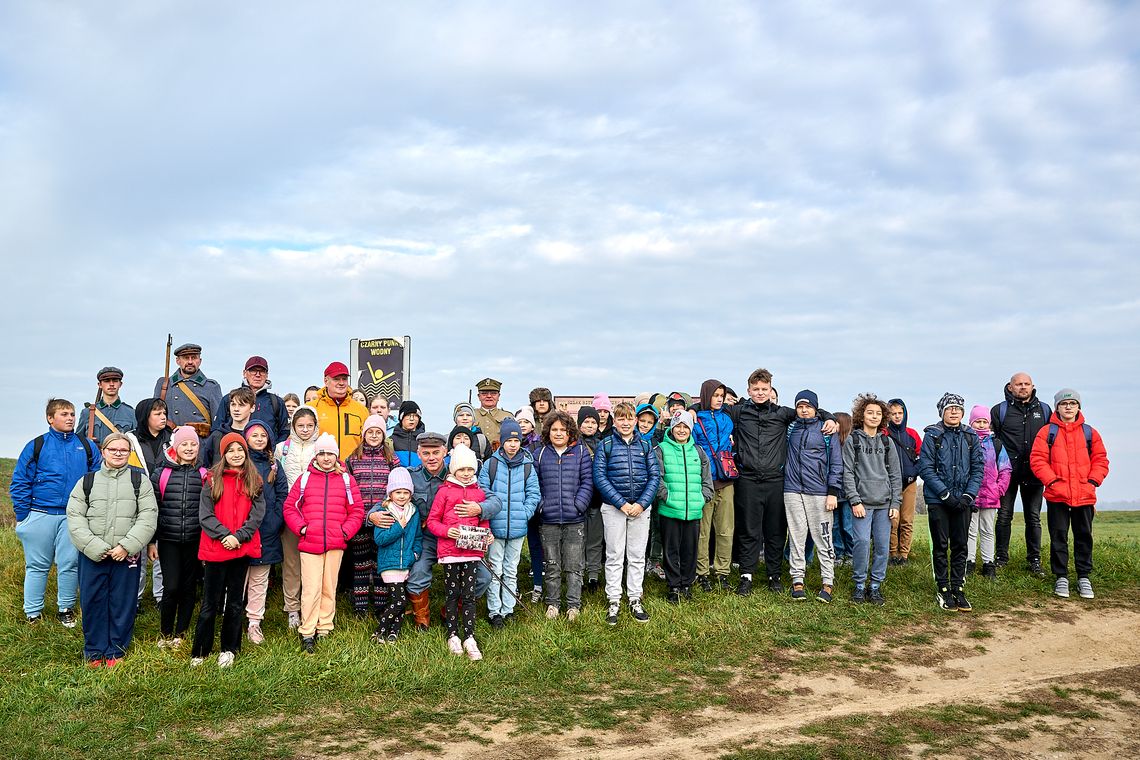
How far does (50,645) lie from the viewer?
7504 mm

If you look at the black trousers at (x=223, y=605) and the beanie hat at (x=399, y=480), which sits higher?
the beanie hat at (x=399, y=480)

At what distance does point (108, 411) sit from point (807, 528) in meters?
7.95

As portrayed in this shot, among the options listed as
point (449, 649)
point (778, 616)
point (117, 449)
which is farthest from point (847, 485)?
point (117, 449)

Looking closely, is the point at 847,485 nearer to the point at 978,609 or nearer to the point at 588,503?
the point at 978,609

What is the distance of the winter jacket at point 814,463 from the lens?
9.12m

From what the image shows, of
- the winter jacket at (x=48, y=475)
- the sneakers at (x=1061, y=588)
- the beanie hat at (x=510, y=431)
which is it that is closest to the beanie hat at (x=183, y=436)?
the winter jacket at (x=48, y=475)

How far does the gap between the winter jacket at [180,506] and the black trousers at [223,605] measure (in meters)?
0.40

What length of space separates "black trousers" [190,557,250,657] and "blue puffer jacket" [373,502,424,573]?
3.96 ft

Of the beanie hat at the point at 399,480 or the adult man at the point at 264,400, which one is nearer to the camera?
the beanie hat at the point at 399,480

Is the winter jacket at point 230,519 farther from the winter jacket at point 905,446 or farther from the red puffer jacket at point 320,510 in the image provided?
the winter jacket at point 905,446

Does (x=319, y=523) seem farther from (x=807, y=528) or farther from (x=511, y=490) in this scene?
(x=807, y=528)

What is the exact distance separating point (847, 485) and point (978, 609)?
2.17 m

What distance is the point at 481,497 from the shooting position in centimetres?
769

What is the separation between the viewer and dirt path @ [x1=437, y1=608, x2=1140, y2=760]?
5.61m
